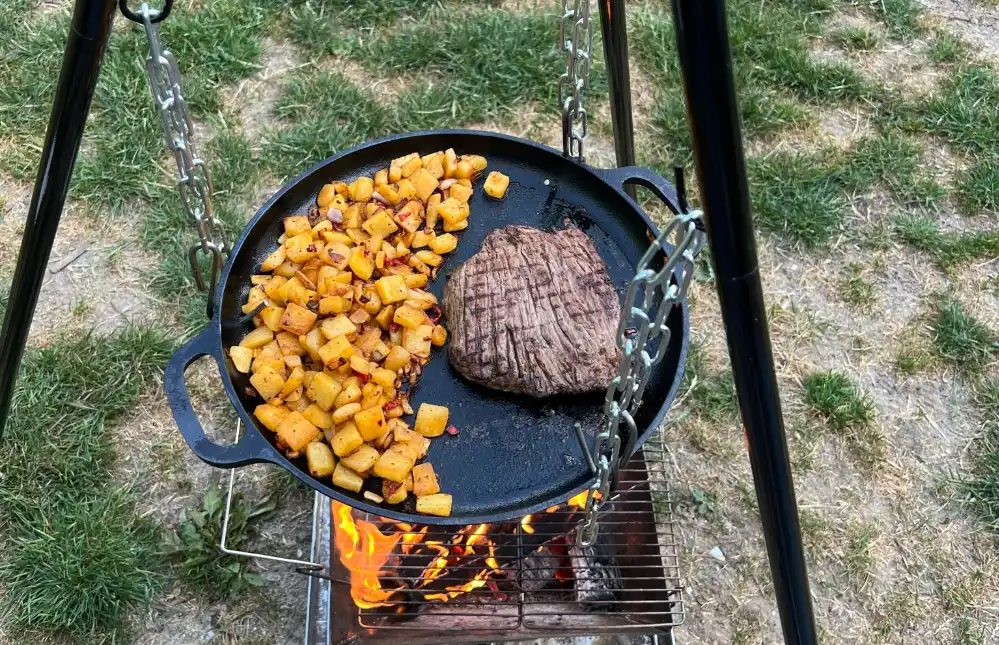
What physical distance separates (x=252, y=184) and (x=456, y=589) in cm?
251

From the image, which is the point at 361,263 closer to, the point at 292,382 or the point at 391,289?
the point at 391,289

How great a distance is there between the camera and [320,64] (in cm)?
467

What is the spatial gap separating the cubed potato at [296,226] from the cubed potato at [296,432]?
67 centimetres

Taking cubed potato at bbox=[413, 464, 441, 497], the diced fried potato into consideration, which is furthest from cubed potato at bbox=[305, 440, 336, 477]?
the diced fried potato

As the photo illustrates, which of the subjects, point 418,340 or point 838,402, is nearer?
point 418,340

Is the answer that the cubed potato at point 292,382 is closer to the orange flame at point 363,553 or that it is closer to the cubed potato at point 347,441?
the cubed potato at point 347,441

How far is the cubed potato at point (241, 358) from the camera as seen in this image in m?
2.29

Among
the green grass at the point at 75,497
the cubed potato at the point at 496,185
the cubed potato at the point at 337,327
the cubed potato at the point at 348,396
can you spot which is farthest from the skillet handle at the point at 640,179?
the green grass at the point at 75,497

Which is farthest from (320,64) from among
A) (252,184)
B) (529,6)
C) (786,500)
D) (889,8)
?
(786,500)

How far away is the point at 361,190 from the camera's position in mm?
2684

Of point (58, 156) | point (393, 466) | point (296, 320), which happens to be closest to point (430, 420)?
point (393, 466)

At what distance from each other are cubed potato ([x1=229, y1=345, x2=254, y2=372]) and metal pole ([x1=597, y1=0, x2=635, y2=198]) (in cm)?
124

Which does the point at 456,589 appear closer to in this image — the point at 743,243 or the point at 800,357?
the point at 743,243

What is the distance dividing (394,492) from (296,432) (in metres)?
0.33
